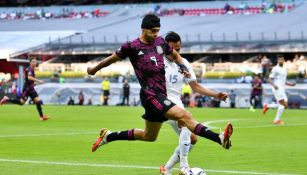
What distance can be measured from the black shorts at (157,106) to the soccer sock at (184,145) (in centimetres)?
55

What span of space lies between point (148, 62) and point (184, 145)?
1.45 meters

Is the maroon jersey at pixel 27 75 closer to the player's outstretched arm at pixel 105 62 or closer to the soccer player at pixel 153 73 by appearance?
the player's outstretched arm at pixel 105 62

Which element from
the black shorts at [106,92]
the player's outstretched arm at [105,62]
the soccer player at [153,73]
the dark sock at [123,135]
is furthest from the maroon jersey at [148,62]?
the black shorts at [106,92]

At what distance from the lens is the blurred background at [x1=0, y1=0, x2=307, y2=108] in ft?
197

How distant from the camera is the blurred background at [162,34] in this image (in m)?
59.9

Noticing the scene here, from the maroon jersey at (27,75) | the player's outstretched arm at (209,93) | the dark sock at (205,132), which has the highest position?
the player's outstretched arm at (209,93)

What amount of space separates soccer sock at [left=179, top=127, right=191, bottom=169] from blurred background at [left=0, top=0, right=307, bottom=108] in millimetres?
39067

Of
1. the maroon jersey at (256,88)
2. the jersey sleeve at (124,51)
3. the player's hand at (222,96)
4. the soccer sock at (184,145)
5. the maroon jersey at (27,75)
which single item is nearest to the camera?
the player's hand at (222,96)

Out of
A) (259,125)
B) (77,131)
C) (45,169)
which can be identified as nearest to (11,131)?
(77,131)

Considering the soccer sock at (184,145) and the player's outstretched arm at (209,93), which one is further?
the soccer sock at (184,145)

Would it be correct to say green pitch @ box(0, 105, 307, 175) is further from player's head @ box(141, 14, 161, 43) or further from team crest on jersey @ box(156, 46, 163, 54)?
player's head @ box(141, 14, 161, 43)

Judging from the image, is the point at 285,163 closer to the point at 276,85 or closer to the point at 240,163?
Result: the point at 240,163

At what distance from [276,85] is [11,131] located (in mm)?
10039

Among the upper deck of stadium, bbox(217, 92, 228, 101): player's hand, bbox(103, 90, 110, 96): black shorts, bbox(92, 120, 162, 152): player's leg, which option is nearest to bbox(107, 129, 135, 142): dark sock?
bbox(92, 120, 162, 152): player's leg
